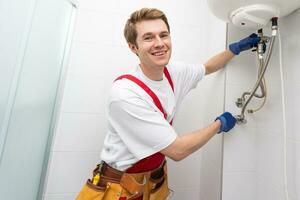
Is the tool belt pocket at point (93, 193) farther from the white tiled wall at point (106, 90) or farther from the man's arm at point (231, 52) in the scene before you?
the man's arm at point (231, 52)

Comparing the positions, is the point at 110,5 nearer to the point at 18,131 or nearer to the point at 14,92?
the point at 14,92

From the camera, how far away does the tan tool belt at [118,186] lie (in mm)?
787

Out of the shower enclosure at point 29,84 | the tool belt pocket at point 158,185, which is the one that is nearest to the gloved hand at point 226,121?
the tool belt pocket at point 158,185

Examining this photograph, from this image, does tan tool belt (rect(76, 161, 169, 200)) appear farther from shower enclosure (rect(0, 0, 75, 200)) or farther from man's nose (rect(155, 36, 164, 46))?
man's nose (rect(155, 36, 164, 46))

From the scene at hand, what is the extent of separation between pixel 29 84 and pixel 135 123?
506 mm

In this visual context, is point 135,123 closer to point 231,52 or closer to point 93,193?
point 93,193

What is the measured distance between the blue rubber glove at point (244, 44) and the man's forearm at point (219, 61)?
0.02 meters

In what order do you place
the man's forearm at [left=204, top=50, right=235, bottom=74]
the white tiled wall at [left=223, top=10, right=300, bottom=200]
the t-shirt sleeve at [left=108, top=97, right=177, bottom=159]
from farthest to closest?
the man's forearm at [left=204, top=50, right=235, bottom=74] → the white tiled wall at [left=223, top=10, right=300, bottom=200] → the t-shirt sleeve at [left=108, top=97, right=177, bottom=159]

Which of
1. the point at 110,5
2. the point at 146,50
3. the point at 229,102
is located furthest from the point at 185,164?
the point at 110,5

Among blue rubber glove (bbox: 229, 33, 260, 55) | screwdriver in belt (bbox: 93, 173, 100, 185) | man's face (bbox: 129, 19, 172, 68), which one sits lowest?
screwdriver in belt (bbox: 93, 173, 100, 185)

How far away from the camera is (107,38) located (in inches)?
44.9

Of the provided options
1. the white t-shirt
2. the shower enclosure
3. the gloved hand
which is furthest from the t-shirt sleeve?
the shower enclosure

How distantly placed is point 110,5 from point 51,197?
3.56ft

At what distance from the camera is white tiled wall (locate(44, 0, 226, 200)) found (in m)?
1.07
